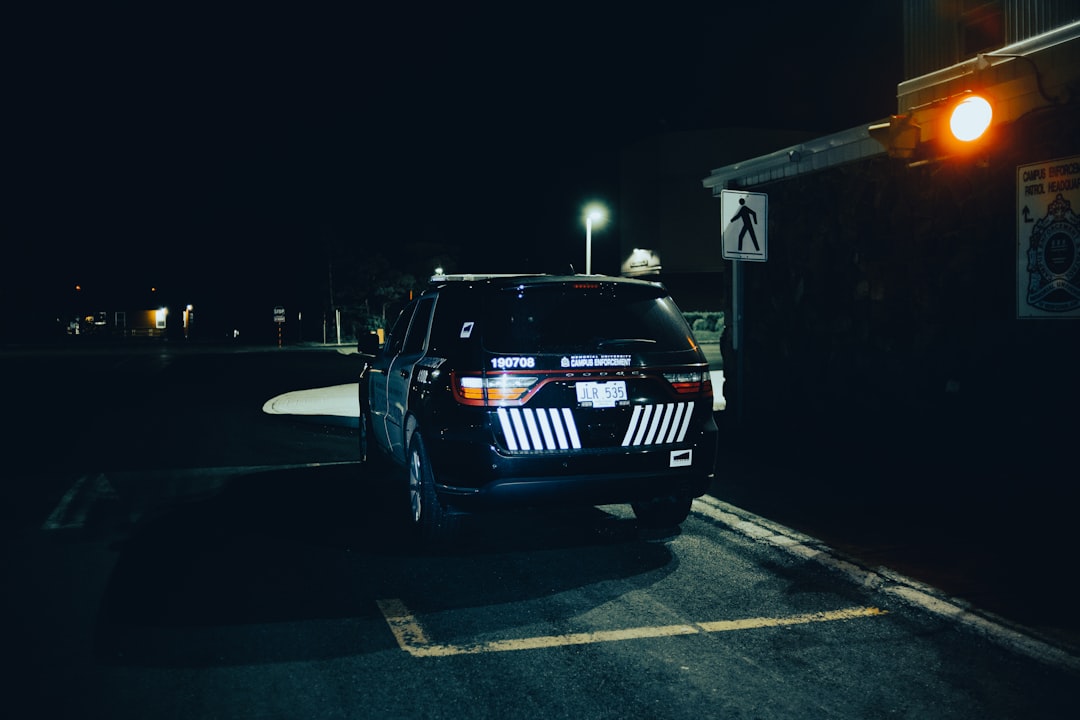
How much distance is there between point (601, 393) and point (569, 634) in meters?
1.81

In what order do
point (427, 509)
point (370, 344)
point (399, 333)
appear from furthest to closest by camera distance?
point (370, 344) < point (399, 333) < point (427, 509)

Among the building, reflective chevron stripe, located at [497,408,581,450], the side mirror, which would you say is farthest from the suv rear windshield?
the building

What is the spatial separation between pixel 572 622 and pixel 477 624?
515 millimetres

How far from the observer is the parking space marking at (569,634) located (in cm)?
470

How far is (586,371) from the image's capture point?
6227 millimetres

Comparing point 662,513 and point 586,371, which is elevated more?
point 586,371

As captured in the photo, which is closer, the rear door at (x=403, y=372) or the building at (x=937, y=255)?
the rear door at (x=403, y=372)

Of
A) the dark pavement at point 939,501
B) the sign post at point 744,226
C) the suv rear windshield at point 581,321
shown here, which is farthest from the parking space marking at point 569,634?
the sign post at point 744,226

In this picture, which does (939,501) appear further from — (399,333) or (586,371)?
(399,333)

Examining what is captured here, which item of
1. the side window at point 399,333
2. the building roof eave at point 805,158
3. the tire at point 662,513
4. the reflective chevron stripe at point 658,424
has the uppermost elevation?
the building roof eave at point 805,158

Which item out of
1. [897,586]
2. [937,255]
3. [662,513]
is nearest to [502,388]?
[662,513]

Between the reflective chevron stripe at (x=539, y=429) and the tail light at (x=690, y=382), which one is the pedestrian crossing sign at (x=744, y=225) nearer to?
the tail light at (x=690, y=382)

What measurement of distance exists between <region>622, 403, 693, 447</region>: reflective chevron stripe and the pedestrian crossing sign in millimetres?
4903

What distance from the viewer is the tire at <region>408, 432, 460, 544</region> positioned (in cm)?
662
